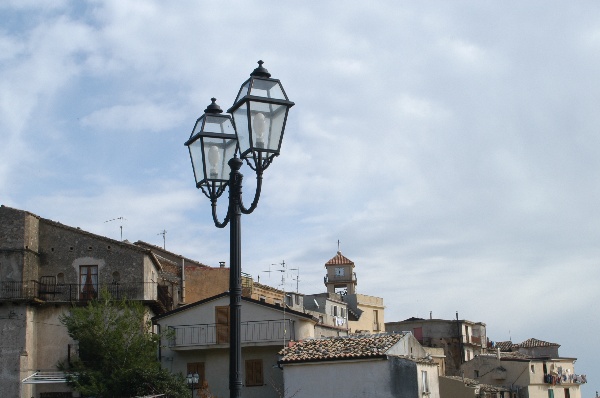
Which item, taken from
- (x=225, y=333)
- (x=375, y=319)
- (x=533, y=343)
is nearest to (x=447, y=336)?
(x=375, y=319)

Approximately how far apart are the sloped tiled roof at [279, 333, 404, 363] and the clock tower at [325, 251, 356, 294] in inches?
1525

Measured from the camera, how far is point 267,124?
9156 mm

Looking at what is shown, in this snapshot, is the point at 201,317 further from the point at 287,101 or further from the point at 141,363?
the point at 287,101

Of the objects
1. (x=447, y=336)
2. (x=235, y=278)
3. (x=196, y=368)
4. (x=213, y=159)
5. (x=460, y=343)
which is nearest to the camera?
(x=235, y=278)

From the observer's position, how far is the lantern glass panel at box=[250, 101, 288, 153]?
9070 millimetres

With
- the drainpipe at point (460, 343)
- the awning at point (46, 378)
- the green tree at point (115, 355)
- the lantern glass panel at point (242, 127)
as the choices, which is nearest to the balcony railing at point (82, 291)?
the green tree at point (115, 355)

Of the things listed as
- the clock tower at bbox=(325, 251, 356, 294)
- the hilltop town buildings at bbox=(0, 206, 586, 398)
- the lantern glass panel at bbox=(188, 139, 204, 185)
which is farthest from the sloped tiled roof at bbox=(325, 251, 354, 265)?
the lantern glass panel at bbox=(188, 139, 204, 185)

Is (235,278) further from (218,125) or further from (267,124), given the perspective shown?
(218,125)

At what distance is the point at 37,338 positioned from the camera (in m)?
43.0

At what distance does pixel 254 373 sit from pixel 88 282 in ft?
34.6

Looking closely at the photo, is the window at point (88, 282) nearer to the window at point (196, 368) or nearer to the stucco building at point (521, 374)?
the window at point (196, 368)

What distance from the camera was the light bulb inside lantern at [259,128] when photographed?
9078 millimetres

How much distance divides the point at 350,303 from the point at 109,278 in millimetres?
31171

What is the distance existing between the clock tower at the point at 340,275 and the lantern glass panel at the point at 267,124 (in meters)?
67.8
